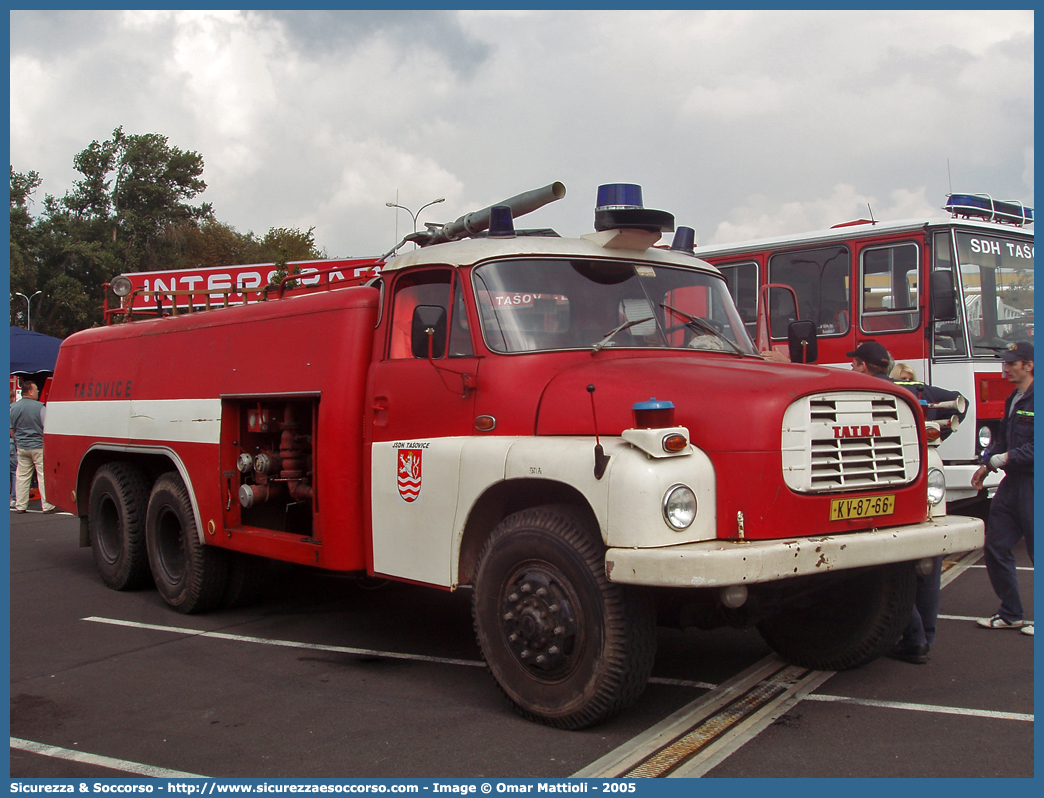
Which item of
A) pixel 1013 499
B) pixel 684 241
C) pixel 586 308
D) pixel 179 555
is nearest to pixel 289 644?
pixel 179 555

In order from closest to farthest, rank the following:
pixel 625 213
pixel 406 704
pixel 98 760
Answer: pixel 98 760, pixel 406 704, pixel 625 213

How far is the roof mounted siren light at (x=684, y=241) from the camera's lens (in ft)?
21.9

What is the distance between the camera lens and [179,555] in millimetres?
8109

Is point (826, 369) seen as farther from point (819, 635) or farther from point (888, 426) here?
point (819, 635)

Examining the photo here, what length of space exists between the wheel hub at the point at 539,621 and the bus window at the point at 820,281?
7.08 m

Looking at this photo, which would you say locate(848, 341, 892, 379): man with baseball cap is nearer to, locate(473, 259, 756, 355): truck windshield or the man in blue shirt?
locate(473, 259, 756, 355): truck windshield

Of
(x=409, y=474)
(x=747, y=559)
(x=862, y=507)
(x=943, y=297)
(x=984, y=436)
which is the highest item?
(x=943, y=297)

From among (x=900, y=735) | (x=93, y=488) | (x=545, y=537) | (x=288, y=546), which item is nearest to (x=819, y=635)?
(x=900, y=735)

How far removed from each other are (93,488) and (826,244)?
8.15 m

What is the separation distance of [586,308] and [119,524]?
5.39 m

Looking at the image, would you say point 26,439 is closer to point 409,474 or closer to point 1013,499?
point 409,474

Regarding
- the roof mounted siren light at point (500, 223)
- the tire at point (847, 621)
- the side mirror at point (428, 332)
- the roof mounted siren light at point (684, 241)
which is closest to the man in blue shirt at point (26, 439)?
the side mirror at point (428, 332)

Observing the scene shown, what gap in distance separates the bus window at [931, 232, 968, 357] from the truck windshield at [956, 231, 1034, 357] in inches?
4.0

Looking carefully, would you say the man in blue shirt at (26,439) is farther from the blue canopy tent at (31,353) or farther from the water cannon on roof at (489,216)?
the water cannon on roof at (489,216)
